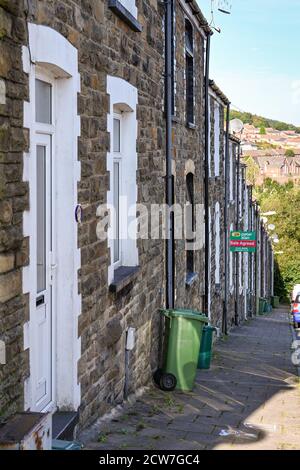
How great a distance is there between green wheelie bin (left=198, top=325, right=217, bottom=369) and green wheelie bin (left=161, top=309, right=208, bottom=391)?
1.69 m

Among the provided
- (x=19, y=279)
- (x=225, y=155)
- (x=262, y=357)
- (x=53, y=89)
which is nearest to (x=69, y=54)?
(x=53, y=89)

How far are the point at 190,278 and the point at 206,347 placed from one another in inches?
87.2

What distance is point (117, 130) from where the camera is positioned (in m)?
7.61

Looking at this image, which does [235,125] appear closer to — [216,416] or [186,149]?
[186,149]

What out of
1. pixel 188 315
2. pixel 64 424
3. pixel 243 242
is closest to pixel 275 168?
pixel 243 242

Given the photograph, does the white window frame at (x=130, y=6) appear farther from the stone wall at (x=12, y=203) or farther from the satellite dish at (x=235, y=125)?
the satellite dish at (x=235, y=125)

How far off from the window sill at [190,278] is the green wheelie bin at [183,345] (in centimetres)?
339

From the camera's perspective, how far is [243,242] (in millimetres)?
20094

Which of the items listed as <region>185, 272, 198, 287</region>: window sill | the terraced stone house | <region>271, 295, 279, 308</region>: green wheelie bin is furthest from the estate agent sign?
<region>271, 295, 279, 308</region>: green wheelie bin

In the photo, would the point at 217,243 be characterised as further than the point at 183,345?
Yes

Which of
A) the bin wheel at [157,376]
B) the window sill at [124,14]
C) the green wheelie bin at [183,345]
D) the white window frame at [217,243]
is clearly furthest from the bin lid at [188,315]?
the white window frame at [217,243]

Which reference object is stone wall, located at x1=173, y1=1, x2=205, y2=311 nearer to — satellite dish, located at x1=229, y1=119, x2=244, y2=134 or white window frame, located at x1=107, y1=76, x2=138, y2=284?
white window frame, located at x1=107, y1=76, x2=138, y2=284

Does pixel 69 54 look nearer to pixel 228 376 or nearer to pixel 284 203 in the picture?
pixel 228 376

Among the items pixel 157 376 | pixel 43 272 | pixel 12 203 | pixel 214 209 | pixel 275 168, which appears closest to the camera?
pixel 12 203
